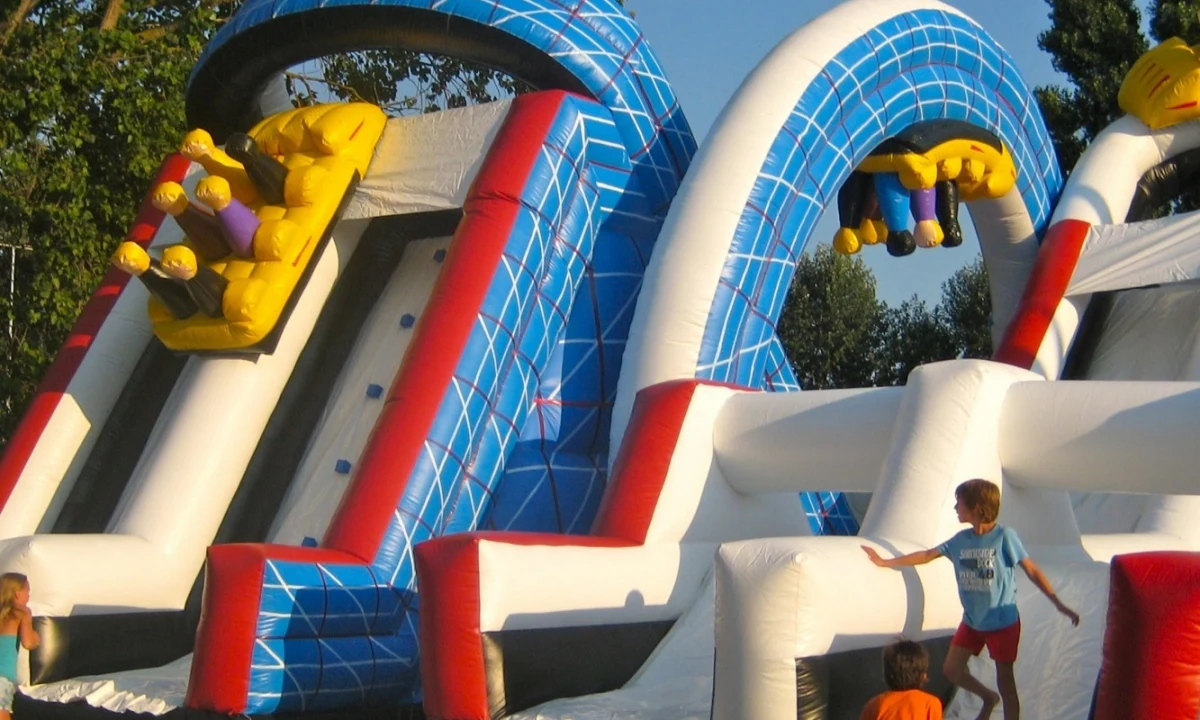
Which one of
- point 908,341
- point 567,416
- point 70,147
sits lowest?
point 567,416

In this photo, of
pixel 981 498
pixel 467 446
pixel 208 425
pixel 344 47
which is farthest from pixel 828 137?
pixel 981 498

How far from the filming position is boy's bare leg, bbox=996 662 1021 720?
3729 mm

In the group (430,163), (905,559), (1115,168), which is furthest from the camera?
(1115,168)

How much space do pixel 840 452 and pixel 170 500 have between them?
2.66 metres

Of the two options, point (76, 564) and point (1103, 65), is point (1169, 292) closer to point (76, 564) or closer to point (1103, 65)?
point (76, 564)

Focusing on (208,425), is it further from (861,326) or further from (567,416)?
(861,326)

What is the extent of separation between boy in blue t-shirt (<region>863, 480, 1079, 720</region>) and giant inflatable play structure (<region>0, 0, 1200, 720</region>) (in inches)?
7.5

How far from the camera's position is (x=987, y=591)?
3762mm

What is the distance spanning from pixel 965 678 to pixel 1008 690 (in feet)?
0.41

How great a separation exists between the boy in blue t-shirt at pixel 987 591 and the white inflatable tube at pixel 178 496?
3.21 meters

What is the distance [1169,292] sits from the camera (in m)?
8.91

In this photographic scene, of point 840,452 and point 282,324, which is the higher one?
point 282,324

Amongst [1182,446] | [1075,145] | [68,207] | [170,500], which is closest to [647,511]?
[1182,446]

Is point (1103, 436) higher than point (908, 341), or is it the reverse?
point (908, 341)
